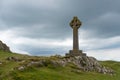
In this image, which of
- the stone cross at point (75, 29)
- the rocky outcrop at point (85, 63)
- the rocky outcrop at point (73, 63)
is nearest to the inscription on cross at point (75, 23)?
the stone cross at point (75, 29)

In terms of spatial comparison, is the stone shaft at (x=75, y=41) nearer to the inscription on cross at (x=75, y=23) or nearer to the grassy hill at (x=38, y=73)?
the inscription on cross at (x=75, y=23)

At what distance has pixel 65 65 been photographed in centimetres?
5069

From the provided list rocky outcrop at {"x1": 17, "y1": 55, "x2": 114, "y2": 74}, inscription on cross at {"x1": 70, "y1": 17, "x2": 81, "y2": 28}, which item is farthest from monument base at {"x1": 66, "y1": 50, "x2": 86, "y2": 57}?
inscription on cross at {"x1": 70, "y1": 17, "x2": 81, "y2": 28}

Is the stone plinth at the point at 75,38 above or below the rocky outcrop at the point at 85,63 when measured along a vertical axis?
above

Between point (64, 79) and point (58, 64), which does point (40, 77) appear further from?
point (58, 64)

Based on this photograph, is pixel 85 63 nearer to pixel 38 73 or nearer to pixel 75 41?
pixel 75 41

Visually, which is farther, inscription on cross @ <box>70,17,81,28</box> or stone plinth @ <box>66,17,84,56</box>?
inscription on cross @ <box>70,17,81,28</box>

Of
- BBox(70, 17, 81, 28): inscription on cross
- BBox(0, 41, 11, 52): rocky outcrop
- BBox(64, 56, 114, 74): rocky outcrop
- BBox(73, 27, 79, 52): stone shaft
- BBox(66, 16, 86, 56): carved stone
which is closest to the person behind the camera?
BBox(64, 56, 114, 74): rocky outcrop

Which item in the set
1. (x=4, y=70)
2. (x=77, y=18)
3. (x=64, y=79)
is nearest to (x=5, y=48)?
(x=77, y=18)

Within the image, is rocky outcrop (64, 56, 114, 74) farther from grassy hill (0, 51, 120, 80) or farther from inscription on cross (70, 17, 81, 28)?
inscription on cross (70, 17, 81, 28)

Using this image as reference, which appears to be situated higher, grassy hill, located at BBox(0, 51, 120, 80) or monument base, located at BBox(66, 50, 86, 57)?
monument base, located at BBox(66, 50, 86, 57)

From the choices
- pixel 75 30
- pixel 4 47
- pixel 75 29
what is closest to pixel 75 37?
pixel 75 30

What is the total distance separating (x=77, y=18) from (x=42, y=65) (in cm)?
1795

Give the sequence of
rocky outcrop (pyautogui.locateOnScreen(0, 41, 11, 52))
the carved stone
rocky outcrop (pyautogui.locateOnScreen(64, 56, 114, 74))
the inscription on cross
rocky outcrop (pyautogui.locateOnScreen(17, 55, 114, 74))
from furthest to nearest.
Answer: rocky outcrop (pyautogui.locateOnScreen(0, 41, 11, 52)), the inscription on cross, the carved stone, rocky outcrop (pyautogui.locateOnScreen(64, 56, 114, 74)), rocky outcrop (pyautogui.locateOnScreen(17, 55, 114, 74))
